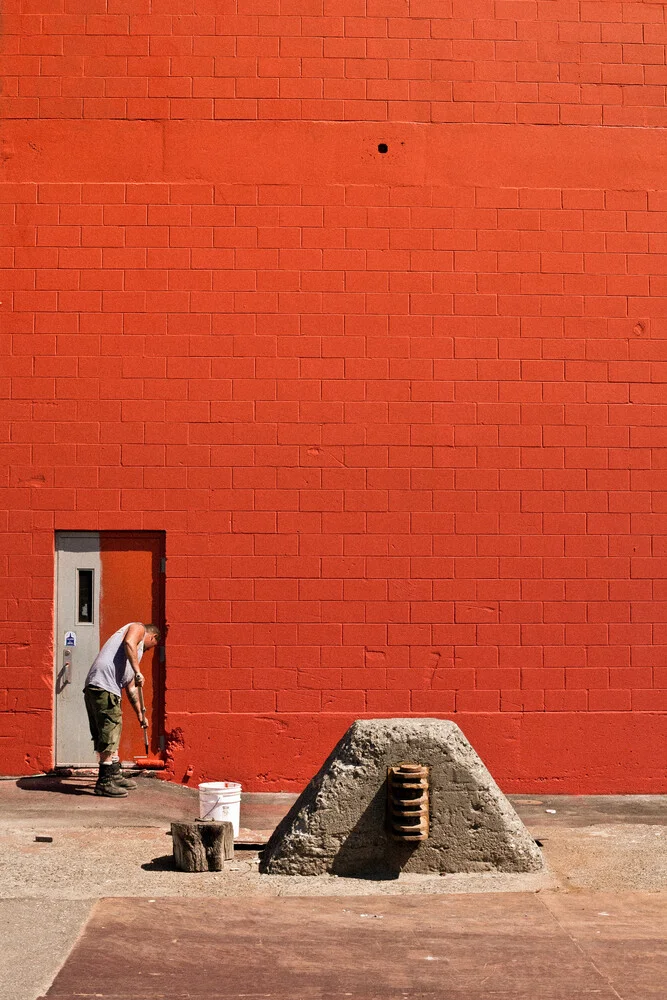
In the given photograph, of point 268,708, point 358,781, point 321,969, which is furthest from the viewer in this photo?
point 268,708

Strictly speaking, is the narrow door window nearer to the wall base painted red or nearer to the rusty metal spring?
the wall base painted red

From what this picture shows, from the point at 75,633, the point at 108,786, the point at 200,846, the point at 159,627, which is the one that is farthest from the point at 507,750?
the point at 75,633

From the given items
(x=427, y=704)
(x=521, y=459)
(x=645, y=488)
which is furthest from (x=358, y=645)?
(x=645, y=488)

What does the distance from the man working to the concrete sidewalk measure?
0.66 meters

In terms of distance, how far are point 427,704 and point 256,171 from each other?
17.0ft

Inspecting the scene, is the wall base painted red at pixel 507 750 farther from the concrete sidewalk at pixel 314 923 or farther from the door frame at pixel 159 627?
the concrete sidewalk at pixel 314 923

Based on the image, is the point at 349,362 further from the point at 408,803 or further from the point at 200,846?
the point at 200,846

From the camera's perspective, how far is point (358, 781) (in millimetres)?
7727

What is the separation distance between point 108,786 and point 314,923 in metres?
3.49

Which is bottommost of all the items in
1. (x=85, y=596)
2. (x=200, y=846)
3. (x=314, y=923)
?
(x=314, y=923)

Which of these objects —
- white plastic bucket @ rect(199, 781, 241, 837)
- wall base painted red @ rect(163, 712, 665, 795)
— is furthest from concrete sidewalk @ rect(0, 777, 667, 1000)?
wall base painted red @ rect(163, 712, 665, 795)

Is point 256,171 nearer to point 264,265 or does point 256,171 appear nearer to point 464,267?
point 264,265

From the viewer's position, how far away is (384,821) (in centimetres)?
769

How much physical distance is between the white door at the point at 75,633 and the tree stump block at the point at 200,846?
309 centimetres
